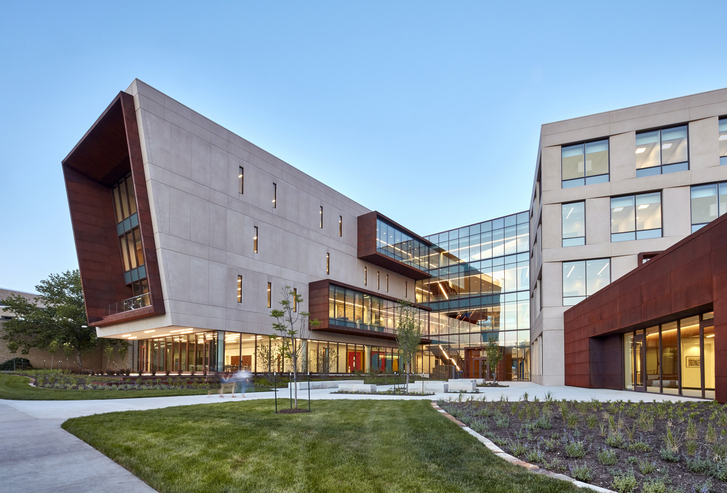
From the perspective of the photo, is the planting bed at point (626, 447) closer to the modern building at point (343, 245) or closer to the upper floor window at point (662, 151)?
the modern building at point (343, 245)

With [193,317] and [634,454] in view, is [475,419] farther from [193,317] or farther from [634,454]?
[193,317]

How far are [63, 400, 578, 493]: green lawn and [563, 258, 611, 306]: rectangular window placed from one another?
22081 mm

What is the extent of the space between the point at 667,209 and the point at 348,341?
97.9 feet

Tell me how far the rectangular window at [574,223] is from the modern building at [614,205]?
63mm

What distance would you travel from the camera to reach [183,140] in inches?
1275

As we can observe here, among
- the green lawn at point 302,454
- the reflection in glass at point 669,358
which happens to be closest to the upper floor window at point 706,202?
the reflection in glass at point 669,358

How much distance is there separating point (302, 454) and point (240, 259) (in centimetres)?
3010

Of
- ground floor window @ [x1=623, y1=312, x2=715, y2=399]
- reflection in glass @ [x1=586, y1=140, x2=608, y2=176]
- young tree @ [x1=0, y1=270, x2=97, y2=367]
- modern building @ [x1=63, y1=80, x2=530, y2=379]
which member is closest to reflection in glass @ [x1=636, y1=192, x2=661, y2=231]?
reflection in glass @ [x1=586, y1=140, x2=608, y2=176]

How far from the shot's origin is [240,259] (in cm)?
3606

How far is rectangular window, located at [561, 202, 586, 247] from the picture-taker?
29781mm

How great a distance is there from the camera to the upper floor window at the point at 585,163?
29.4 meters

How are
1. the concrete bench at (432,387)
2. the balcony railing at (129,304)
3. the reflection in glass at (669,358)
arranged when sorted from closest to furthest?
A: the reflection in glass at (669,358) → the concrete bench at (432,387) → the balcony railing at (129,304)

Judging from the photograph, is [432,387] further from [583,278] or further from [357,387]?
[583,278]

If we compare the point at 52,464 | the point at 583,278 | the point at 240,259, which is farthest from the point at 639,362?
the point at 240,259
